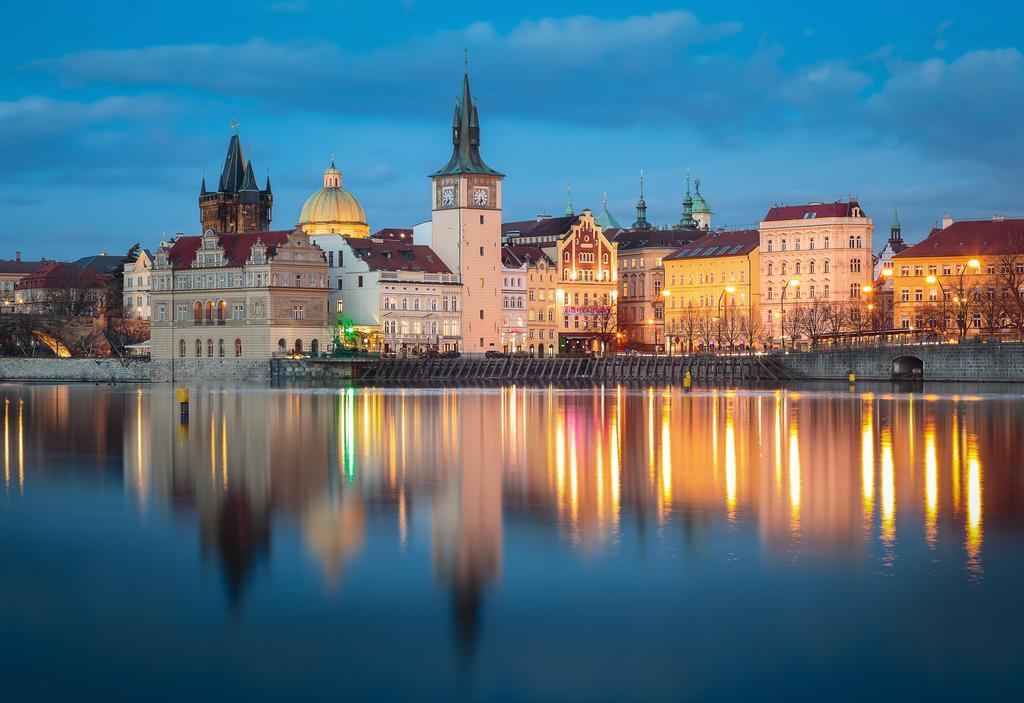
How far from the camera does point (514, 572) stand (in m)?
20.3

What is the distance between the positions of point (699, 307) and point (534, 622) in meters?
127

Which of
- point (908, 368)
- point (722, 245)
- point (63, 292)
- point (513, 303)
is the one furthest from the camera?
point (63, 292)

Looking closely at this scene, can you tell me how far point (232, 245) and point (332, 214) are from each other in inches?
556

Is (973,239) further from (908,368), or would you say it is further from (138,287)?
(138,287)

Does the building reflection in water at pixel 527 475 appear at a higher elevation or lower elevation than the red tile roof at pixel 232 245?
lower

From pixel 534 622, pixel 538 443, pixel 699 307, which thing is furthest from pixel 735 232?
pixel 534 622

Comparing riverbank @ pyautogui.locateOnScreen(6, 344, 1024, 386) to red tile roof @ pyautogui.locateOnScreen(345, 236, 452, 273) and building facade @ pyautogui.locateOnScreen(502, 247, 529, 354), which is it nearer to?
red tile roof @ pyautogui.locateOnScreen(345, 236, 452, 273)

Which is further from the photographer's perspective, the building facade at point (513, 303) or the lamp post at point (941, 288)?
the building facade at point (513, 303)

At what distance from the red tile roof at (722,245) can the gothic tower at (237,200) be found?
4083cm

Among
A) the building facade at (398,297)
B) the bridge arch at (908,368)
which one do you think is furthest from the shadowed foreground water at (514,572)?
the building facade at (398,297)

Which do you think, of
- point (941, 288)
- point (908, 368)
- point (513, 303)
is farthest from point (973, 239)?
point (513, 303)

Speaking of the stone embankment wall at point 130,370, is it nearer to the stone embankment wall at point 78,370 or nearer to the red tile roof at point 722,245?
the stone embankment wall at point 78,370

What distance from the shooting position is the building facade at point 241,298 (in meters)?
119

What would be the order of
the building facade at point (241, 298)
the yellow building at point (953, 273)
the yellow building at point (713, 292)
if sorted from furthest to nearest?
the yellow building at point (713, 292) < the building facade at point (241, 298) < the yellow building at point (953, 273)
